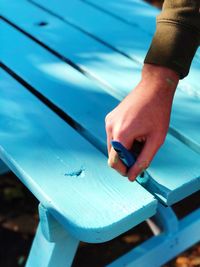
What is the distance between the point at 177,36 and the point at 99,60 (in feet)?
1.77

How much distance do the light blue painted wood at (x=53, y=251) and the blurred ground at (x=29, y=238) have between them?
26.7 inches

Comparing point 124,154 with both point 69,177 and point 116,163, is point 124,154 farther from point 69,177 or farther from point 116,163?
point 69,177

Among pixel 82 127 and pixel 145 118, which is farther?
pixel 82 127

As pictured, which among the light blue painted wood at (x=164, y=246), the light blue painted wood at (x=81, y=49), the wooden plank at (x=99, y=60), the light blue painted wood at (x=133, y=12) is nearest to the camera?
the wooden plank at (x=99, y=60)

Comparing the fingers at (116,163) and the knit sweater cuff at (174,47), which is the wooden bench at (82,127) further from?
the knit sweater cuff at (174,47)

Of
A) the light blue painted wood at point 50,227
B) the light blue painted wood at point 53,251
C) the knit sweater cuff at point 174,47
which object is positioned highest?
Result: the knit sweater cuff at point 174,47

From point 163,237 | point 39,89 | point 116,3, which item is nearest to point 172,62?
point 39,89

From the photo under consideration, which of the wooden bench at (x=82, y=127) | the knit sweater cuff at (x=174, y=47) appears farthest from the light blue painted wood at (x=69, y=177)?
the knit sweater cuff at (x=174, y=47)

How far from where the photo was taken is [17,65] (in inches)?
54.9

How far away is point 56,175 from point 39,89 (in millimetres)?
384

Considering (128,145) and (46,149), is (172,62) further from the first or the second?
(46,149)

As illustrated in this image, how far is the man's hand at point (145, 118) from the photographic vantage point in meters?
0.86

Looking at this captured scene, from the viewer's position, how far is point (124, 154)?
0.86 m

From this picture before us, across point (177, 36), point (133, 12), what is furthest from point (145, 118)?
point (133, 12)
